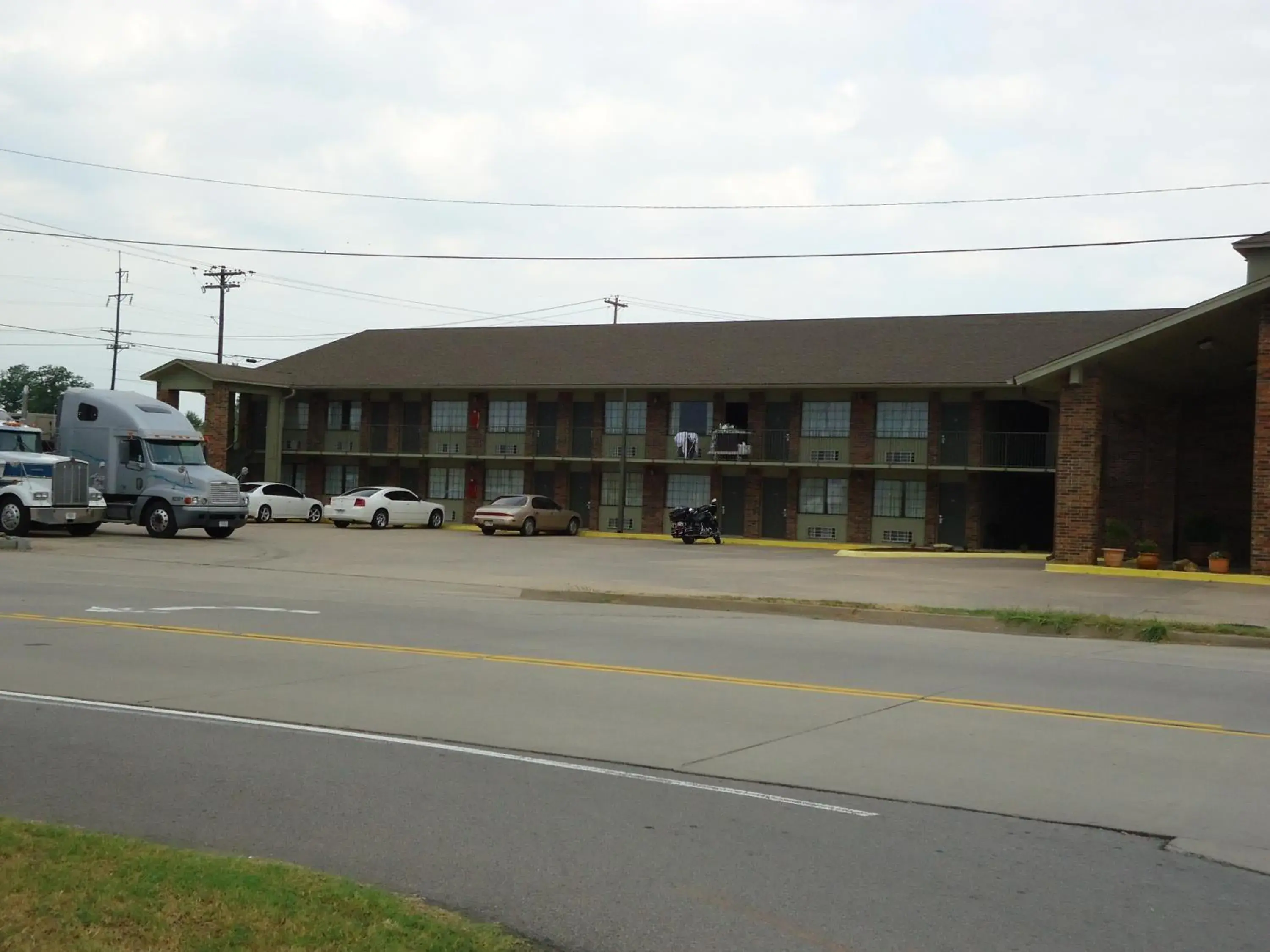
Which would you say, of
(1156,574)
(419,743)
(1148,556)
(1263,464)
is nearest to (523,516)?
(1148,556)

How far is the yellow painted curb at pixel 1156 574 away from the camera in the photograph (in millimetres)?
24609

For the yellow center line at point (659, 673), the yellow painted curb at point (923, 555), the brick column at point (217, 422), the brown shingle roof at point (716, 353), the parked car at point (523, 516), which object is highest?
the brown shingle roof at point (716, 353)

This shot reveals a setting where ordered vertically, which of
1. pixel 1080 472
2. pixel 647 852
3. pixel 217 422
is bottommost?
pixel 647 852

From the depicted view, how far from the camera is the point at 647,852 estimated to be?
6.34 m

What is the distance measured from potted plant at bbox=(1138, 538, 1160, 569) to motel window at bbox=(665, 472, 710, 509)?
69.6 ft

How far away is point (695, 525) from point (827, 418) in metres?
6.93

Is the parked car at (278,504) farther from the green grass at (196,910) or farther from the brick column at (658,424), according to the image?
the green grass at (196,910)

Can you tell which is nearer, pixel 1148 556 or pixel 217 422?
pixel 1148 556

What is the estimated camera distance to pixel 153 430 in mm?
34000

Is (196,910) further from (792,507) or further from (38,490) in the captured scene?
(792,507)

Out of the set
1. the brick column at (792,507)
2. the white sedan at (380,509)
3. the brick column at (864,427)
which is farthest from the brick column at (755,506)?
the white sedan at (380,509)

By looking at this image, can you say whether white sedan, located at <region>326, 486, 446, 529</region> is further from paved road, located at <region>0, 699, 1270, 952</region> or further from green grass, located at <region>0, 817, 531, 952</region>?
green grass, located at <region>0, 817, 531, 952</region>

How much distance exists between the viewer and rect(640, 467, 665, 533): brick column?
47.8 m

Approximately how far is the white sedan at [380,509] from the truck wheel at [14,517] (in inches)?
562
